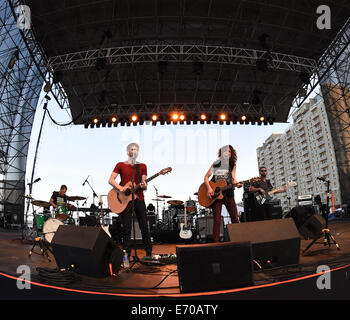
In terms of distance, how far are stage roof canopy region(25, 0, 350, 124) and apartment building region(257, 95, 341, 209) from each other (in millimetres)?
43052

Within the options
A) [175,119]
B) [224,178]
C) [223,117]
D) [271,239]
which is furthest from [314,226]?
[175,119]

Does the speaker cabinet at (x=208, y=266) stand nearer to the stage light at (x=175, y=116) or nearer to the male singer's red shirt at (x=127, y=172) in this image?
the male singer's red shirt at (x=127, y=172)

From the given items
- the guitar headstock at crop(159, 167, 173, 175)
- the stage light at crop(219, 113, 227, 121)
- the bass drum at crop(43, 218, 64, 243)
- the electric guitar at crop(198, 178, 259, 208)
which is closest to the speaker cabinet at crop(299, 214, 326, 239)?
the electric guitar at crop(198, 178, 259, 208)

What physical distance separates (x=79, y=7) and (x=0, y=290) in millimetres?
9953

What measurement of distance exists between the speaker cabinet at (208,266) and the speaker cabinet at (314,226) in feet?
8.79

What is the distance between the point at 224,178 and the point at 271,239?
5.01 ft

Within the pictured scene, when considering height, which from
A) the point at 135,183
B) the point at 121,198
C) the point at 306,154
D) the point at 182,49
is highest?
the point at 306,154

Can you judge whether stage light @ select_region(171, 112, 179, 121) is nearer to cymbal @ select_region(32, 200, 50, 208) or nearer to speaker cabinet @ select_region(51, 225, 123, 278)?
cymbal @ select_region(32, 200, 50, 208)

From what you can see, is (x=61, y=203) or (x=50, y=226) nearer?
(x=50, y=226)

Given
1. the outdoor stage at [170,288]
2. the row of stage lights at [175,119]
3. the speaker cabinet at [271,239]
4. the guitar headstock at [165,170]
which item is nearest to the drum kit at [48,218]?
the outdoor stage at [170,288]

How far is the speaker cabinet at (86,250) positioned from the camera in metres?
2.49

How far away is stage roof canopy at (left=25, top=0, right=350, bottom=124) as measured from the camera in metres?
9.38

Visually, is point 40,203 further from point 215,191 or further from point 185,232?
point 215,191

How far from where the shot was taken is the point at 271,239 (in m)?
2.57
